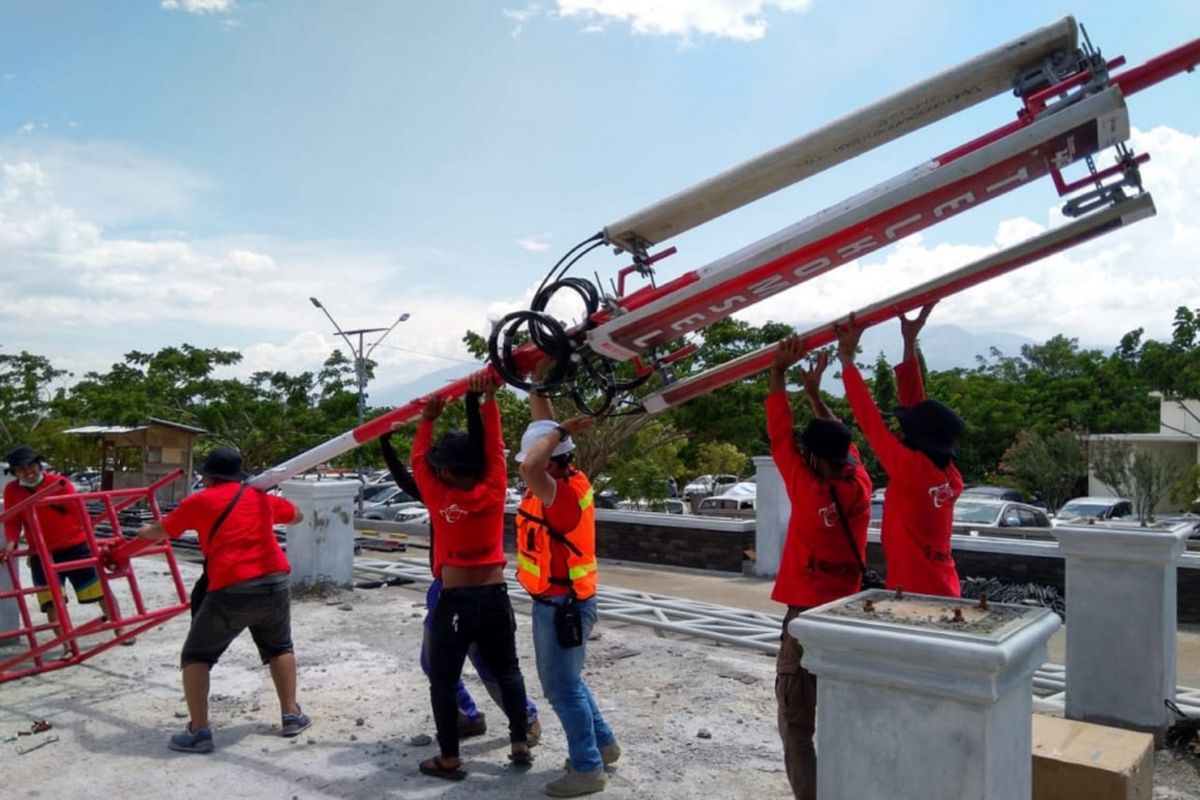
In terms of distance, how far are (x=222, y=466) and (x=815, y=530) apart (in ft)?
11.4

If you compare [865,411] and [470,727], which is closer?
[865,411]

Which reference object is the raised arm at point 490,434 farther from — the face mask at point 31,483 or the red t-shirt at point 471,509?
the face mask at point 31,483

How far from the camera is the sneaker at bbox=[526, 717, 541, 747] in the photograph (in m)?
5.05

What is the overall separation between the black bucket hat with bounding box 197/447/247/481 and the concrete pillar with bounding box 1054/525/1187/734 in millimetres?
4623

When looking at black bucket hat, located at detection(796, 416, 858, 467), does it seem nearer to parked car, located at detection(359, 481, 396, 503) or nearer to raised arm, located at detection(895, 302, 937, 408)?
raised arm, located at detection(895, 302, 937, 408)

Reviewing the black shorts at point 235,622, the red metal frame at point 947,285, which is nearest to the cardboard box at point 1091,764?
the red metal frame at point 947,285

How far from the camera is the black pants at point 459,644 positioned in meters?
4.69

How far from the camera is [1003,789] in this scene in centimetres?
235

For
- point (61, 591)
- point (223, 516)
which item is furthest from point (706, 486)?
point (223, 516)

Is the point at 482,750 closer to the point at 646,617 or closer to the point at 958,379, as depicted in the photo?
the point at 646,617

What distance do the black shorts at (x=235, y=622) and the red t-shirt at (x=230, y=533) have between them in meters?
0.09

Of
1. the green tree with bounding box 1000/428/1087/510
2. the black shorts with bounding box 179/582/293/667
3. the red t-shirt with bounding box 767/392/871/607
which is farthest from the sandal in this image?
the green tree with bounding box 1000/428/1087/510

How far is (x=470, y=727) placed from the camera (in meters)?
5.31

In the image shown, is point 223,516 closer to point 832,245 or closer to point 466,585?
point 466,585
